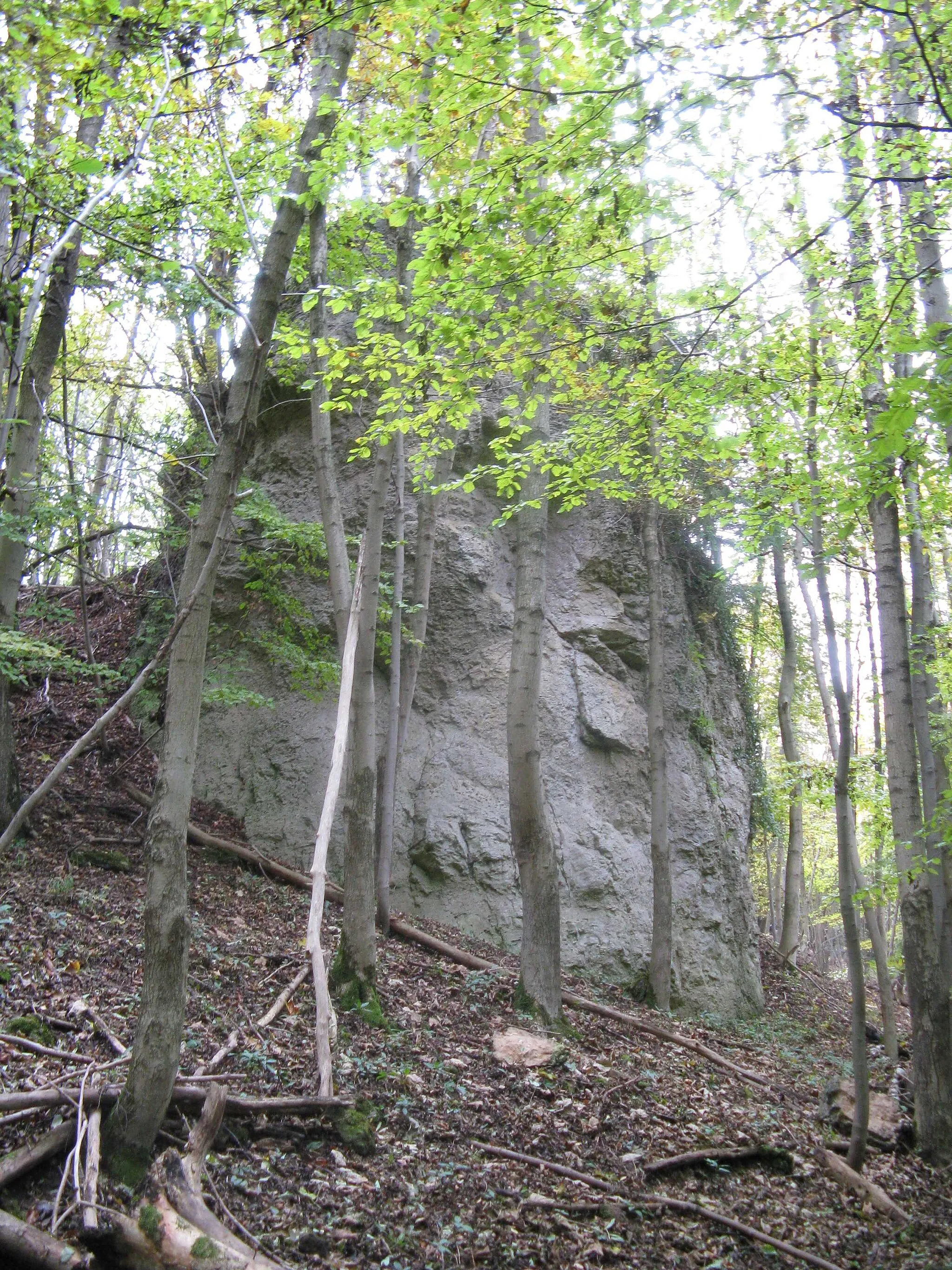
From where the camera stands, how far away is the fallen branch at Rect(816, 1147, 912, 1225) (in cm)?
523

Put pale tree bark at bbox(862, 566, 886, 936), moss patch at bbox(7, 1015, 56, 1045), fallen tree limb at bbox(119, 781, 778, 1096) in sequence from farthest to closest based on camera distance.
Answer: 1. pale tree bark at bbox(862, 566, 886, 936)
2. fallen tree limb at bbox(119, 781, 778, 1096)
3. moss patch at bbox(7, 1015, 56, 1045)

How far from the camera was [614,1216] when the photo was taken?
4.41m

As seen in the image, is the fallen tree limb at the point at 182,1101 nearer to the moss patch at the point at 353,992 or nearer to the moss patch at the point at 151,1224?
the moss patch at the point at 151,1224

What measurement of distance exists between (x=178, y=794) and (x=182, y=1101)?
63.5 inches

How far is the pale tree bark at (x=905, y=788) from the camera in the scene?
6172 millimetres

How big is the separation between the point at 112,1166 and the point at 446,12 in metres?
5.54

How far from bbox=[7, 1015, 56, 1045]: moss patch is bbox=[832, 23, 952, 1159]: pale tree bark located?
222 inches

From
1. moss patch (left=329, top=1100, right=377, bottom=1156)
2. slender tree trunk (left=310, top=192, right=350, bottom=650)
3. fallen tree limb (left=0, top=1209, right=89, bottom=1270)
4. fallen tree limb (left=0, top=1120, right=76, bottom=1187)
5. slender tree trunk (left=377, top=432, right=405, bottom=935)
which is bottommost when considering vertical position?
moss patch (left=329, top=1100, right=377, bottom=1156)

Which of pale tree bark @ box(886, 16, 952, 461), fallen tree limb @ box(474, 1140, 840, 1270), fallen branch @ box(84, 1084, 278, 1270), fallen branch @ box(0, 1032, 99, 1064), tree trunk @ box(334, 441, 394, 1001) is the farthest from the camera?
tree trunk @ box(334, 441, 394, 1001)

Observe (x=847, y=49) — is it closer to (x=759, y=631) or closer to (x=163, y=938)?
(x=163, y=938)

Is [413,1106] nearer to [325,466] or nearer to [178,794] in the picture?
[178,794]

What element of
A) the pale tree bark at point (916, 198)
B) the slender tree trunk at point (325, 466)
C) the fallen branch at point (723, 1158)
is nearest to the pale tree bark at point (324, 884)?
the slender tree trunk at point (325, 466)

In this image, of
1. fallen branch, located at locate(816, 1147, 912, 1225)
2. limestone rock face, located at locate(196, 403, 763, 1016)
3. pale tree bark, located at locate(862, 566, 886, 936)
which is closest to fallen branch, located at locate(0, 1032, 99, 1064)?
fallen branch, located at locate(816, 1147, 912, 1225)

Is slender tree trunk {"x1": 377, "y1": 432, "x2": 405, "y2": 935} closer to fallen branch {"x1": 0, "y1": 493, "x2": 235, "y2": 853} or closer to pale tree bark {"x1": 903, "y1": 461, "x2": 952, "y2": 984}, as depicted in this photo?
fallen branch {"x1": 0, "y1": 493, "x2": 235, "y2": 853}
